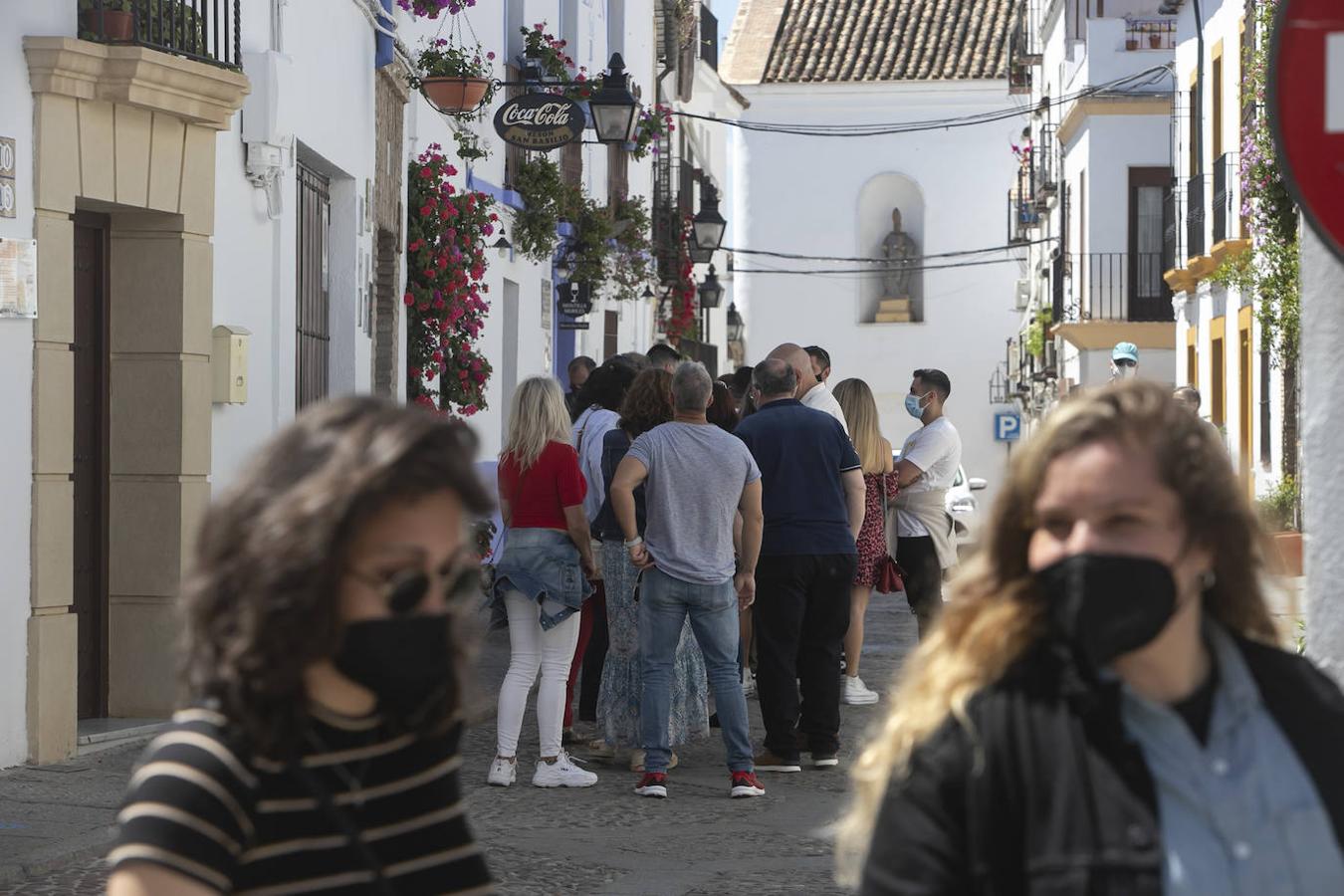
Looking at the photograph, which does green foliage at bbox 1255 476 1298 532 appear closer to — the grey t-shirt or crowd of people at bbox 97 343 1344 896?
the grey t-shirt

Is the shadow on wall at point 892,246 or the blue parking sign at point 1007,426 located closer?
the blue parking sign at point 1007,426

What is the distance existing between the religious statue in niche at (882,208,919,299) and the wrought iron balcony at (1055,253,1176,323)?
12.6 metres

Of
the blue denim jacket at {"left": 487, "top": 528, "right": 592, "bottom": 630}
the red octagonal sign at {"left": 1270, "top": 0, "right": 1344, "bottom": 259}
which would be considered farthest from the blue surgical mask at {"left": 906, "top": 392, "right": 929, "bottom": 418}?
the red octagonal sign at {"left": 1270, "top": 0, "right": 1344, "bottom": 259}

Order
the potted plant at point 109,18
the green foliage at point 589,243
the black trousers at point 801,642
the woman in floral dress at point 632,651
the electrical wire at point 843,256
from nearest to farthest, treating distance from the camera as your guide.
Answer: the potted plant at point 109,18
the woman in floral dress at point 632,651
the black trousers at point 801,642
the green foliage at point 589,243
the electrical wire at point 843,256

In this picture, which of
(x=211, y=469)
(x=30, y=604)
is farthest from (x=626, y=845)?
(x=211, y=469)

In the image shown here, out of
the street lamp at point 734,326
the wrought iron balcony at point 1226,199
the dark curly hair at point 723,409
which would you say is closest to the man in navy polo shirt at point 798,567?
the dark curly hair at point 723,409

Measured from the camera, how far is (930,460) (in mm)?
11867

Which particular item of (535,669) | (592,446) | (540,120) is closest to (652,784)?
(535,669)

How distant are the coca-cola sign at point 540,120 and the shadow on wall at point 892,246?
99.3 ft

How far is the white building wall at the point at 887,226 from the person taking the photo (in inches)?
1811

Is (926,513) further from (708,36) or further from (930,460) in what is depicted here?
(708,36)

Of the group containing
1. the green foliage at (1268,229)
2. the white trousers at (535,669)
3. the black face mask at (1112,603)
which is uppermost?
the green foliage at (1268,229)

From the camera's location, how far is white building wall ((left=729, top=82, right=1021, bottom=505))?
46000 mm

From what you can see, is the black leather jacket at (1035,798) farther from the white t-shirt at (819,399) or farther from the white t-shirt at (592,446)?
the white t-shirt at (819,399)
